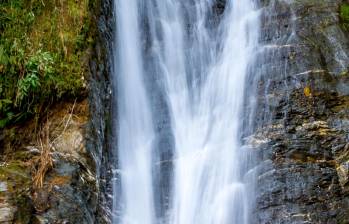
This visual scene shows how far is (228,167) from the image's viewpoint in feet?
17.0

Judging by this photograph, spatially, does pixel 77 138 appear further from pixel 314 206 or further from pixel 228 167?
pixel 314 206

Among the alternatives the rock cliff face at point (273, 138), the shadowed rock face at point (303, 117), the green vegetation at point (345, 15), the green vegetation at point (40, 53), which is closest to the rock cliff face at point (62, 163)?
the rock cliff face at point (273, 138)

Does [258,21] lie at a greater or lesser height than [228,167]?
greater

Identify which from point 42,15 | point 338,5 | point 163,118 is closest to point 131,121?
point 163,118

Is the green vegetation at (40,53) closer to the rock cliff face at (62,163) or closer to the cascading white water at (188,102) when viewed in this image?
the rock cliff face at (62,163)

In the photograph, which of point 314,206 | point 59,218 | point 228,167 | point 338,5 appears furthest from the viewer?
point 338,5

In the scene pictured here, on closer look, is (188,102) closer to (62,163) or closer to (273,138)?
(273,138)

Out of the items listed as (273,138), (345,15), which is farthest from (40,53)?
(345,15)

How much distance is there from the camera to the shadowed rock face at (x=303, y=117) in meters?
4.77

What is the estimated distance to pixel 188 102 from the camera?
238 inches

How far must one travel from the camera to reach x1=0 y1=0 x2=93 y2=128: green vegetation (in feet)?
14.2

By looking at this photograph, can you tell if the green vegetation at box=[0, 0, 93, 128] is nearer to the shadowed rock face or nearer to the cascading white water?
the cascading white water

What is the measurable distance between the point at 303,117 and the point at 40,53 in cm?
299

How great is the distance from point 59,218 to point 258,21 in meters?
4.22
